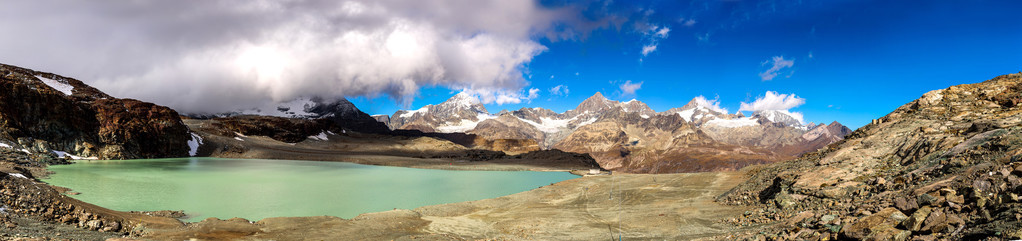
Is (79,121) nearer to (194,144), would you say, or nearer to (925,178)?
(194,144)

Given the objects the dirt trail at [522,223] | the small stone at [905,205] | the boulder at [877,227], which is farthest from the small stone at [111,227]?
the small stone at [905,205]

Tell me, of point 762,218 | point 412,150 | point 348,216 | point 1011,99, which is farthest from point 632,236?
point 412,150

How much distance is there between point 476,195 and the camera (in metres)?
45.1

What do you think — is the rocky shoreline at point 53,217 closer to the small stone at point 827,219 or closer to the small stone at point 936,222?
the small stone at point 827,219

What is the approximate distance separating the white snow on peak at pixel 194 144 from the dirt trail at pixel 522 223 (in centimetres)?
12070

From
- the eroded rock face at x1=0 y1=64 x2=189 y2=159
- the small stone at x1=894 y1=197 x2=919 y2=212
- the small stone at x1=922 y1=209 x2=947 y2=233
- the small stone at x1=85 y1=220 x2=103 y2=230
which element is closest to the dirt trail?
the small stone at x1=85 y1=220 x2=103 y2=230

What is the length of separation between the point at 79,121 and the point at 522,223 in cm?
10307

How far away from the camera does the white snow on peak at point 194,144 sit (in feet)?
379

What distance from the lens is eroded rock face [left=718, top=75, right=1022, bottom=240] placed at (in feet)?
28.4

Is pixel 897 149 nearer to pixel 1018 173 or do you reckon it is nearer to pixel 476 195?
pixel 1018 173

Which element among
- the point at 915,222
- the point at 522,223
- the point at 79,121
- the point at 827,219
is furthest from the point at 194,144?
the point at 915,222

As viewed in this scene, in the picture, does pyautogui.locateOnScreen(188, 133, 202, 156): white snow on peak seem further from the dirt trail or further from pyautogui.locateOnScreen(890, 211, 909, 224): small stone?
pyautogui.locateOnScreen(890, 211, 909, 224): small stone

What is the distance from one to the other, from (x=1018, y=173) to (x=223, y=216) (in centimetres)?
3481

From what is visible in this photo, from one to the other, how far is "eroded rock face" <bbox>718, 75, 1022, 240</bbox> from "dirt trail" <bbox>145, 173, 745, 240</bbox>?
9.53ft
